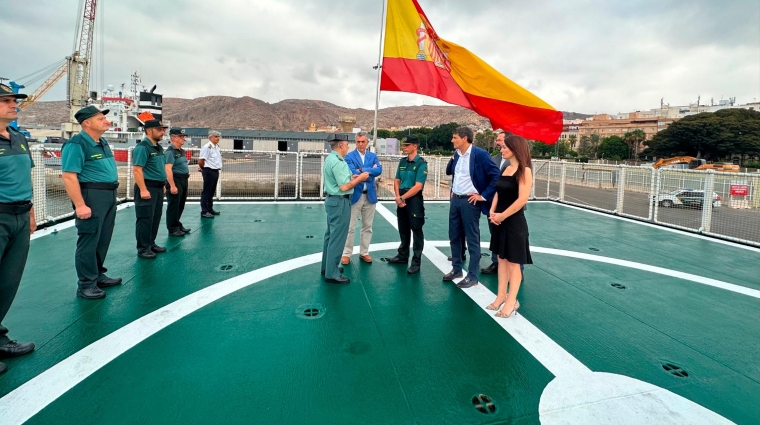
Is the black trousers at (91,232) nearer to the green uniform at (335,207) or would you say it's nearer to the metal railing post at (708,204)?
the green uniform at (335,207)

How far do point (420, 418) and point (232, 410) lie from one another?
1.01m

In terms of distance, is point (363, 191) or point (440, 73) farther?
point (440, 73)

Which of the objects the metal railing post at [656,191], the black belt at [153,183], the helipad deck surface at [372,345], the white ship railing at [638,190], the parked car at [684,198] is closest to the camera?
the helipad deck surface at [372,345]

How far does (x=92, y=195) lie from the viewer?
3398mm

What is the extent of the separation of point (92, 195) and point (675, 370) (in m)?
4.79

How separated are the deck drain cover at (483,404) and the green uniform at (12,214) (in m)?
3.01

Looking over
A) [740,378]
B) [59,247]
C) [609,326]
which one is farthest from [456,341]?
[59,247]

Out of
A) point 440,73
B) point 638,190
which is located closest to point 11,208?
point 440,73

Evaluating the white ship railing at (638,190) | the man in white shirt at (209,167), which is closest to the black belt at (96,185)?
the white ship railing at (638,190)

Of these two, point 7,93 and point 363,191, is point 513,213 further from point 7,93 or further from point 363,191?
point 7,93

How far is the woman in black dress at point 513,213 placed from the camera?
10.4ft

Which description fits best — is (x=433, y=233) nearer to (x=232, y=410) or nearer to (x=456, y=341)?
(x=456, y=341)

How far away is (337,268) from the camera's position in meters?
4.09

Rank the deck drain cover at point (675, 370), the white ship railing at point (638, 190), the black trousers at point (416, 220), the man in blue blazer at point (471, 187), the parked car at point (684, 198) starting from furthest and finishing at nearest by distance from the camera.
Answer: the parked car at point (684, 198) → the white ship railing at point (638, 190) → the black trousers at point (416, 220) → the man in blue blazer at point (471, 187) → the deck drain cover at point (675, 370)
